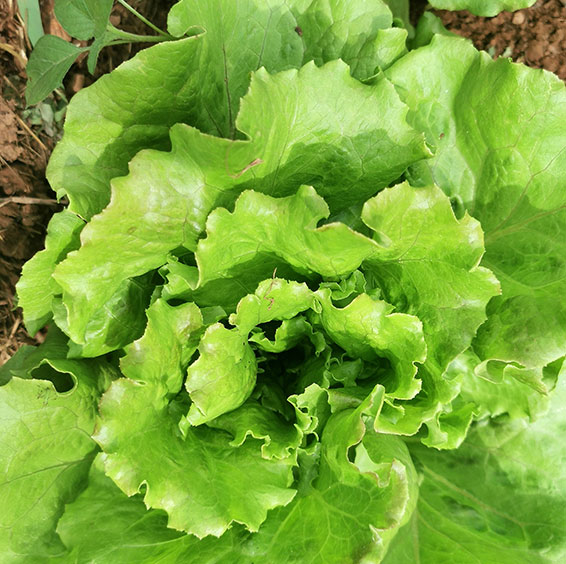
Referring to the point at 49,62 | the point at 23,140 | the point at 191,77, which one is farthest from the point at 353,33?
the point at 23,140

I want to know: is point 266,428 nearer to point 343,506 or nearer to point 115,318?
point 343,506

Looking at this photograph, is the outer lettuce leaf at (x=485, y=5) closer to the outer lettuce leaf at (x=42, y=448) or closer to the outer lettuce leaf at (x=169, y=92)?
the outer lettuce leaf at (x=169, y=92)

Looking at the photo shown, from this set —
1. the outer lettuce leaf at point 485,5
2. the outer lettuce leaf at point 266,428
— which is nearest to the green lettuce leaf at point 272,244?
the outer lettuce leaf at point 266,428

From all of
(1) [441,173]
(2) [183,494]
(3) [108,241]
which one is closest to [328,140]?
(1) [441,173]

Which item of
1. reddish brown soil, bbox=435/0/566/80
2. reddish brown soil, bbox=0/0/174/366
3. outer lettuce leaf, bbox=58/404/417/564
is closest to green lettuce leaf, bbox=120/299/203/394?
outer lettuce leaf, bbox=58/404/417/564

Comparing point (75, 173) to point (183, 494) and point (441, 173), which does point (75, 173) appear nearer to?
point (183, 494)

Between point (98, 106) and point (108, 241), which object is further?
point (98, 106)
